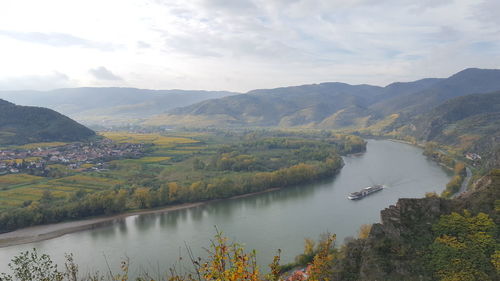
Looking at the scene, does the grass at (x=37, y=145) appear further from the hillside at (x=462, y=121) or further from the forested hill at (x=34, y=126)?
the hillside at (x=462, y=121)

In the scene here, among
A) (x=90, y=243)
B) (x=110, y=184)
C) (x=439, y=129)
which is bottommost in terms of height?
(x=90, y=243)

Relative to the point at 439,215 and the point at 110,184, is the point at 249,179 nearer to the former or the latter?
the point at 110,184

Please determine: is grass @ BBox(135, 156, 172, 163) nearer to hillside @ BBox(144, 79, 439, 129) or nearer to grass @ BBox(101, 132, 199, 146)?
grass @ BBox(101, 132, 199, 146)

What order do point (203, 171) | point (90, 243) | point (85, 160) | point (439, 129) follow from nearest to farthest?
point (90, 243), point (203, 171), point (85, 160), point (439, 129)

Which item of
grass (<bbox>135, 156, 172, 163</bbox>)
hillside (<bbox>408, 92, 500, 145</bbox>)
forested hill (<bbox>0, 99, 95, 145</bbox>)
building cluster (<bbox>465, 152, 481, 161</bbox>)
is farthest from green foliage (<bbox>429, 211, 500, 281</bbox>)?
forested hill (<bbox>0, 99, 95, 145</bbox>)

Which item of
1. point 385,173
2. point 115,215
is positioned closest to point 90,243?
point 115,215

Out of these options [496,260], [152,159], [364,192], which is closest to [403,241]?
[496,260]

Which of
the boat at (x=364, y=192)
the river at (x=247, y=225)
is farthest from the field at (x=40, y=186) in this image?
the boat at (x=364, y=192)
